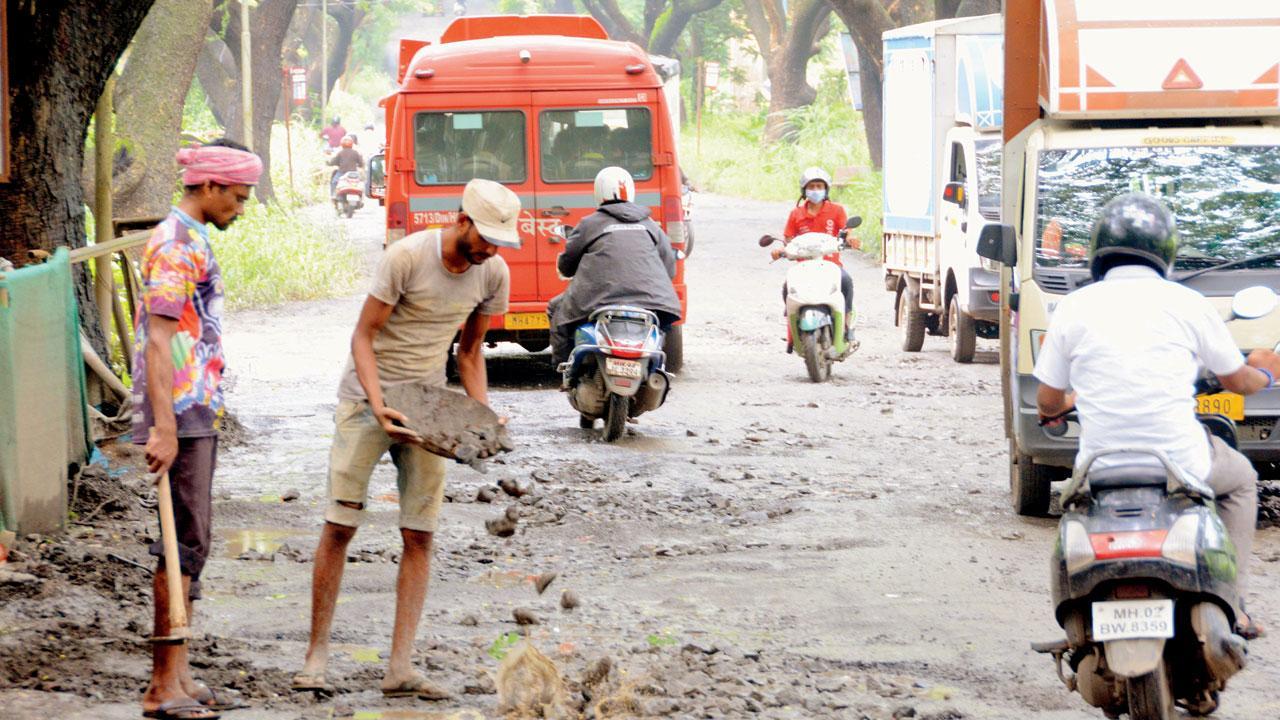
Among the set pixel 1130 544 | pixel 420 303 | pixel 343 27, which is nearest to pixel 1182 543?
pixel 1130 544

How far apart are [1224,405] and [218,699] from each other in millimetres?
4961

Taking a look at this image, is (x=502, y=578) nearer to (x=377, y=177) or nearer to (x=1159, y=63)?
(x=1159, y=63)

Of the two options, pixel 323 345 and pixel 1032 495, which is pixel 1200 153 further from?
pixel 323 345

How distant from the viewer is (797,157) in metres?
42.9

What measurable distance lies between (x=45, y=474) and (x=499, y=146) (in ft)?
24.0

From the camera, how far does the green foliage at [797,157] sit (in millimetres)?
32719

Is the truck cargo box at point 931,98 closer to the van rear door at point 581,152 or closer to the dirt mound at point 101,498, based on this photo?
the van rear door at point 581,152

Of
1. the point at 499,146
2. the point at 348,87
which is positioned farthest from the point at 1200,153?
the point at 348,87

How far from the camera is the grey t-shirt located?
5.71 meters

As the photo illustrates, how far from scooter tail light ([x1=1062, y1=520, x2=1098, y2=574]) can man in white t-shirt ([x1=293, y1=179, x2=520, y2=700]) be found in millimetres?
1908

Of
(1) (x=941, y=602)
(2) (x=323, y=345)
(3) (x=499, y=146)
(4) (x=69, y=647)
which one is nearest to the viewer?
(4) (x=69, y=647)

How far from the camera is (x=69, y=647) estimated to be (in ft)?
20.0

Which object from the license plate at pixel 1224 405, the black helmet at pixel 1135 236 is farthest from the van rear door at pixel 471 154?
the black helmet at pixel 1135 236

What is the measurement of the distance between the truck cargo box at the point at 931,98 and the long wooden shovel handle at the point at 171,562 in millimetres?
12946
